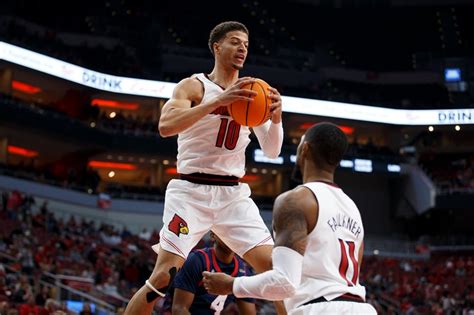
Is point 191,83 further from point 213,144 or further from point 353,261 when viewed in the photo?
point 353,261

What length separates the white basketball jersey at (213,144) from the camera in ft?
23.7

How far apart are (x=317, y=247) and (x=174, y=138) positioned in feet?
119

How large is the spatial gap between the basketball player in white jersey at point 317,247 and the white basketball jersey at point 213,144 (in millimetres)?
2409

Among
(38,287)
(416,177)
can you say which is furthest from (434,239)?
(38,287)

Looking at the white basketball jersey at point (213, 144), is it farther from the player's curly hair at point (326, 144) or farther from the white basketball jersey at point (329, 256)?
the white basketball jersey at point (329, 256)

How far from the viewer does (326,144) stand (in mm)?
4836

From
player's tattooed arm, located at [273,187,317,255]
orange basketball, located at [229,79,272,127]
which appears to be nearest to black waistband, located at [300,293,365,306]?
player's tattooed arm, located at [273,187,317,255]

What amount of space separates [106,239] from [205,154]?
831 inches

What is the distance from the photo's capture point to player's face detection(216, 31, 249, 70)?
734 cm

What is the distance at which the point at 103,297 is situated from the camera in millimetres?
19469

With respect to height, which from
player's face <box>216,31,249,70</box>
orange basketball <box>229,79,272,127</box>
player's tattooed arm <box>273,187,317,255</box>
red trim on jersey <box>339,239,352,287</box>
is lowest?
red trim on jersey <box>339,239,352,287</box>

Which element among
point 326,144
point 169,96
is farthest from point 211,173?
point 169,96

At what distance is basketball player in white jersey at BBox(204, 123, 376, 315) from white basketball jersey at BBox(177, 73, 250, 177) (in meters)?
2.41

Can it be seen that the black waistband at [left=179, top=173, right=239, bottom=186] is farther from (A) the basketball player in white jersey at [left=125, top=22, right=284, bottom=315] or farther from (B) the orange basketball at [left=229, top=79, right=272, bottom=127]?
(B) the orange basketball at [left=229, top=79, right=272, bottom=127]
